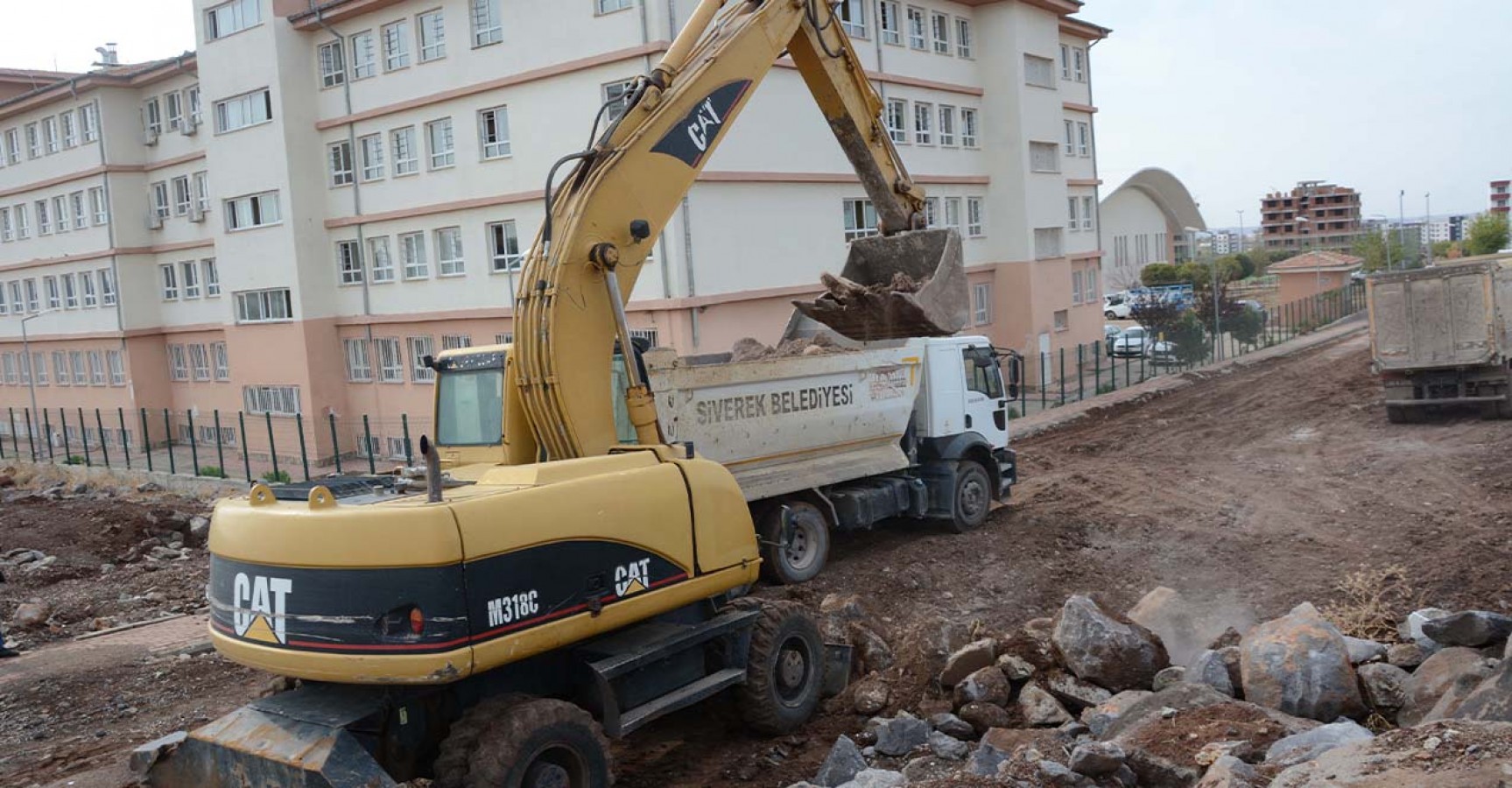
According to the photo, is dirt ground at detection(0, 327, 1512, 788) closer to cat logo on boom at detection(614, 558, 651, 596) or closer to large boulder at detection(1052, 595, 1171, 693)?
large boulder at detection(1052, 595, 1171, 693)

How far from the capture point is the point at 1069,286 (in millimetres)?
39875

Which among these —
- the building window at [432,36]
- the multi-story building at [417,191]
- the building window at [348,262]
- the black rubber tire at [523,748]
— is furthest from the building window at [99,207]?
the black rubber tire at [523,748]

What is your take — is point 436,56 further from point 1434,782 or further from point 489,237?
point 1434,782

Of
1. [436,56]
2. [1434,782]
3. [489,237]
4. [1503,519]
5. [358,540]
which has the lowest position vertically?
[1503,519]

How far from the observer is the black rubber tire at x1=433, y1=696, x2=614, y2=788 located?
269 inches

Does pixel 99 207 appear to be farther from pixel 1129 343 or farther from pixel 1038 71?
pixel 1129 343

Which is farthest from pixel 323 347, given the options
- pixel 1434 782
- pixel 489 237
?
pixel 1434 782

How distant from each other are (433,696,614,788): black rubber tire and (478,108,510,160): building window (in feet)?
74.5

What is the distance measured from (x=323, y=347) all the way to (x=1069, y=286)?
23.1 meters

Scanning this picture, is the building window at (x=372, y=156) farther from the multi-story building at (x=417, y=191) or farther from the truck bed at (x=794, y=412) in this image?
the truck bed at (x=794, y=412)

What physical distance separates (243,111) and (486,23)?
9.92 meters

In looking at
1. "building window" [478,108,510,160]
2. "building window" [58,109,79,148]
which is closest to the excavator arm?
"building window" [478,108,510,160]

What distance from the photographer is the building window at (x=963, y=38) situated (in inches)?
1410

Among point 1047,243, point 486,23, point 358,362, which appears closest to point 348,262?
point 358,362
